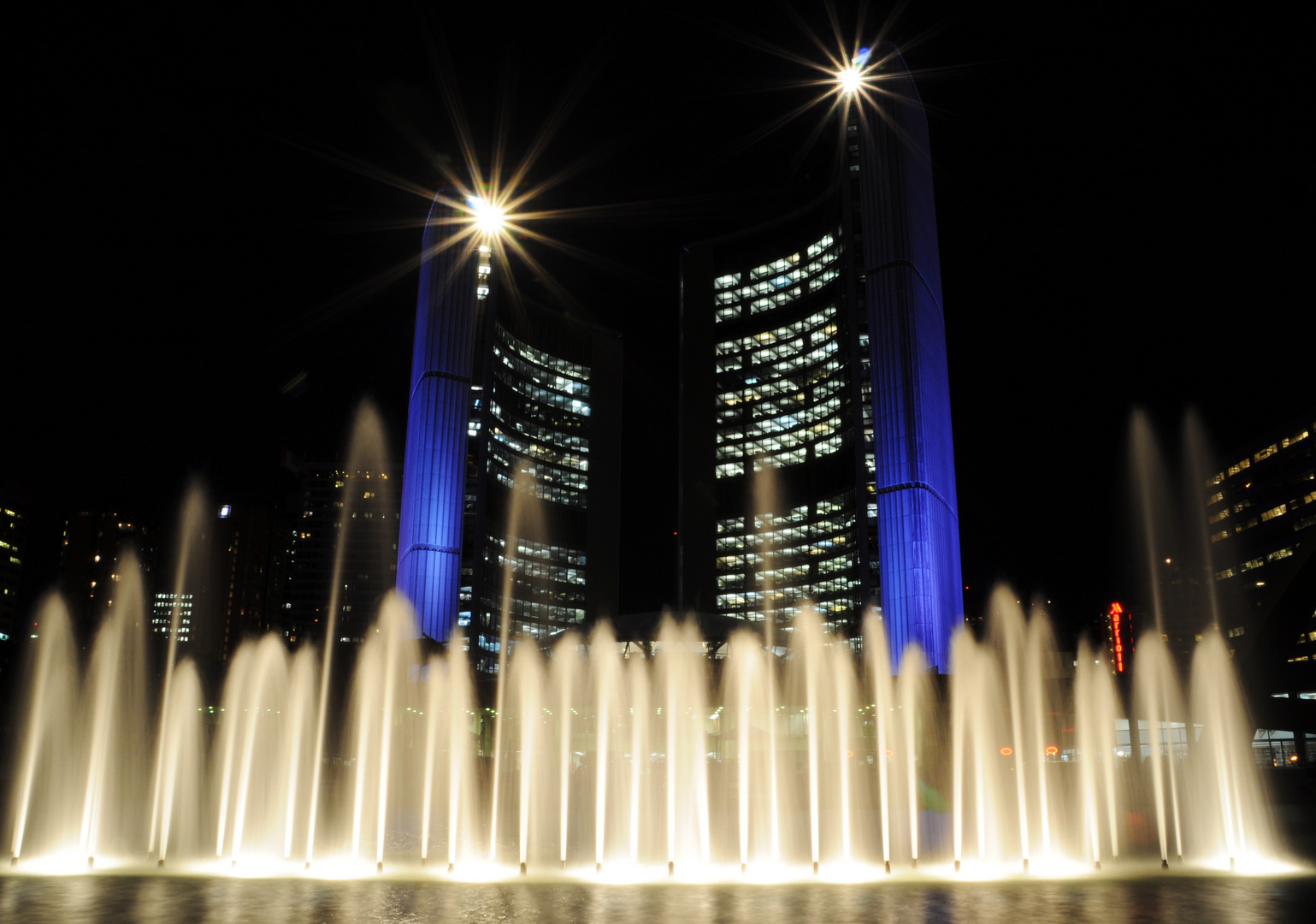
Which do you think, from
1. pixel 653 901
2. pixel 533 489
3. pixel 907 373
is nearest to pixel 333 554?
pixel 533 489

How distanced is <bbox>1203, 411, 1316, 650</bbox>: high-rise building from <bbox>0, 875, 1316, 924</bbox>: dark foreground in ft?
345

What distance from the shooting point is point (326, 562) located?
189500mm

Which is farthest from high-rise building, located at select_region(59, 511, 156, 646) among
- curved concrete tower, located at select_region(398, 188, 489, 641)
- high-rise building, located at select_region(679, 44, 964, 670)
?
high-rise building, located at select_region(679, 44, 964, 670)

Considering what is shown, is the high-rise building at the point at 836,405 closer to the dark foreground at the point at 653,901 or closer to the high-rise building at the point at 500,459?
the high-rise building at the point at 500,459

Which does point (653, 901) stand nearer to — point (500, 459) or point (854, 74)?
point (854, 74)

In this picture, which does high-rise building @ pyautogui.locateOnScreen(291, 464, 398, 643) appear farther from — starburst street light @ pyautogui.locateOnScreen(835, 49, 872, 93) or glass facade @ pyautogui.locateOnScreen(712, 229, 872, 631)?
starburst street light @ pyautogui.locateOnScreen(835, 49, 872, 93)

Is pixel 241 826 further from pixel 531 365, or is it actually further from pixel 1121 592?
pixel 531 365

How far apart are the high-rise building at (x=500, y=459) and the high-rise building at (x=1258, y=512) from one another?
290 feet

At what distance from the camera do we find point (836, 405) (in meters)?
112

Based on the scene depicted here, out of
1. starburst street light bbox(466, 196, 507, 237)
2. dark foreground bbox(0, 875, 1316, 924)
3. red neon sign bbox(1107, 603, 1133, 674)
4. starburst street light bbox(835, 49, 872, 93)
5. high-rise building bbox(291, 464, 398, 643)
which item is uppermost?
starburst street light bbox(835, 49, 872, 93)

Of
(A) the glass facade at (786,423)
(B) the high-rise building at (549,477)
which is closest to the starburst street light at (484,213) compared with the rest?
(B) the high-rise building at (549,477)

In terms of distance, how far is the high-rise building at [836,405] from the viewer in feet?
258

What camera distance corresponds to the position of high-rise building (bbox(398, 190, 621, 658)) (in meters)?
91.8

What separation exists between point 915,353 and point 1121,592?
1032 inches
